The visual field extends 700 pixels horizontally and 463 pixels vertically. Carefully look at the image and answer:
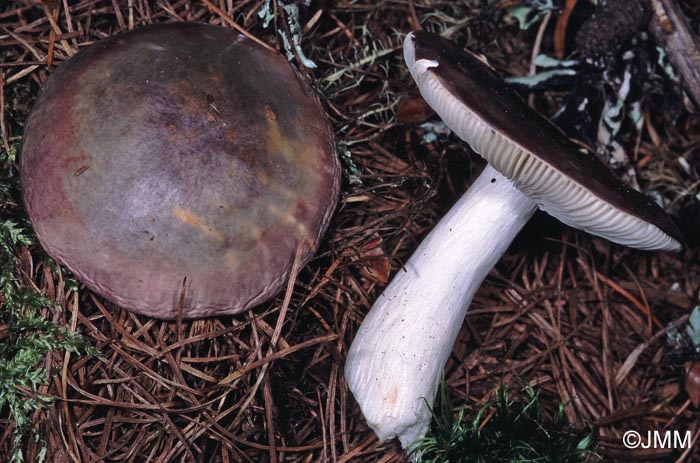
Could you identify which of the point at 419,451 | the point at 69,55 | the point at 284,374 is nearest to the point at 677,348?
the point at 419,451

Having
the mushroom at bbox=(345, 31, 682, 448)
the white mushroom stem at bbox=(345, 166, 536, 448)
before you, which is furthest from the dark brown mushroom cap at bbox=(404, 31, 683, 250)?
the white mushroom stem at bbox=(345, 166, 536, 448)

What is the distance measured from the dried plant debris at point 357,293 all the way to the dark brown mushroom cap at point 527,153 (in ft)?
1.81

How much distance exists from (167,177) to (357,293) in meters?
0.88

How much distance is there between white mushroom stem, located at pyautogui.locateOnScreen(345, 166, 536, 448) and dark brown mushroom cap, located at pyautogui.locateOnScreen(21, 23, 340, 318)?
40 cm

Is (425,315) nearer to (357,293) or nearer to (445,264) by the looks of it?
(445,264)

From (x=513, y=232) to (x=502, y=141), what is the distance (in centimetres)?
57

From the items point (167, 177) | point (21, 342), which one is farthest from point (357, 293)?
point (21, 342)

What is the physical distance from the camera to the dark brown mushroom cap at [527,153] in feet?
5.34

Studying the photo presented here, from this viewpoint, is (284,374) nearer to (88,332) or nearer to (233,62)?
(88,332)

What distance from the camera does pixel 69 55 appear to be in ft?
7.30

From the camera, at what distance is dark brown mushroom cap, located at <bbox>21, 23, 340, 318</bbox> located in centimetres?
177

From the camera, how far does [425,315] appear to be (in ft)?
6.72

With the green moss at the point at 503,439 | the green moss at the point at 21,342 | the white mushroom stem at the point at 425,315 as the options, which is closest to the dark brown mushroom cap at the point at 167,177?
the green moss at the point at 21,342

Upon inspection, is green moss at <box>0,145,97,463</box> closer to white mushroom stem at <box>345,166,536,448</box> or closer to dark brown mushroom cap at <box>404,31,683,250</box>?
white mushroom stem at <box>345,166,536,448</box>
